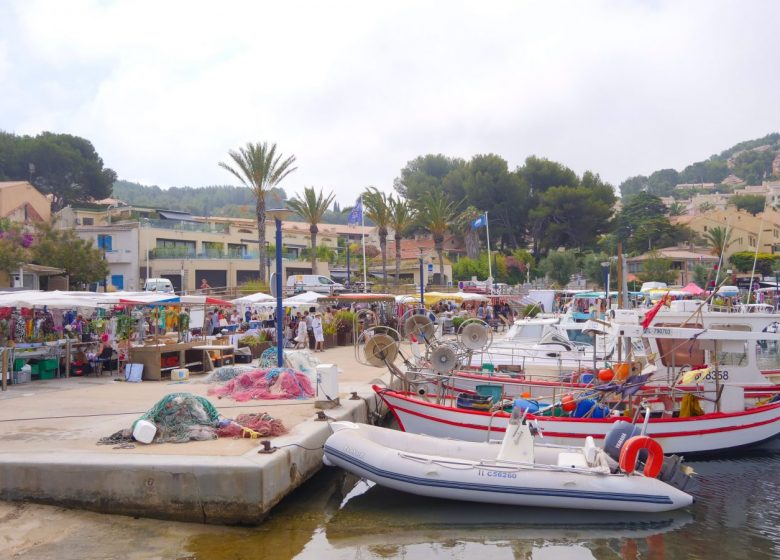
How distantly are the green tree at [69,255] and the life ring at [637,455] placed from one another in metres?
35.5

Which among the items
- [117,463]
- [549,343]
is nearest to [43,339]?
[117,463]

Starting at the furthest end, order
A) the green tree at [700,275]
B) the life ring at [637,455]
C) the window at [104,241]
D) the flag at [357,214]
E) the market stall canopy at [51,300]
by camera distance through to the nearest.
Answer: the green tree at [700,275], the window at [104,241], the flag at [357,214], the market stall canopy at [51,300], the life ring at [637,455]

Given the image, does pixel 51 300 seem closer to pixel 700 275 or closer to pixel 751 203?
pixel 700 275

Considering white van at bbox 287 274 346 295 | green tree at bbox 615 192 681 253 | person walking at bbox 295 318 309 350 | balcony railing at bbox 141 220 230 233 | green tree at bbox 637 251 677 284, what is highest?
green tree at bbox 615 192 681 253

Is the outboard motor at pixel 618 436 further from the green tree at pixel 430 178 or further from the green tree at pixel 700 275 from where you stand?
the green tree at pixel 430 178

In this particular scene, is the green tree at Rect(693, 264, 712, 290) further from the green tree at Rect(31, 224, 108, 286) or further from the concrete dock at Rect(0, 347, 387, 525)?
the concrete dock at Rect(0, 347, 387, 525)

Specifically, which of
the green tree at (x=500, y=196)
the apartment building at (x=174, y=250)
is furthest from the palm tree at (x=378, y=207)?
the green tree at (x=500, y=196)

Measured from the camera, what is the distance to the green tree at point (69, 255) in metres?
39.5

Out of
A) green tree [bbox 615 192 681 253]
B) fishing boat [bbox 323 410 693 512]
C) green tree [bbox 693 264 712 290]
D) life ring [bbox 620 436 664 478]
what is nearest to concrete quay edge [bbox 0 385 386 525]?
fishing boat [bbox 323 410 693 512]

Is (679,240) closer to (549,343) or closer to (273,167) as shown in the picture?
(273,167)

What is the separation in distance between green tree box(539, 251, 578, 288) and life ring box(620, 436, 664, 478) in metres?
54.3

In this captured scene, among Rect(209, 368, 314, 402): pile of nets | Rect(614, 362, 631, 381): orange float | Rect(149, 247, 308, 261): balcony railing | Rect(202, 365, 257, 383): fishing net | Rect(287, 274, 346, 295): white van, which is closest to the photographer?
Rect(614, 362, 631, 381): orange float

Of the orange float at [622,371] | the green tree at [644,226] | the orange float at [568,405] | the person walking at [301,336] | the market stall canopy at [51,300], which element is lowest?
the orange float at [568,405]

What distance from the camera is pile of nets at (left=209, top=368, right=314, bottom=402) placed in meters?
15.5
